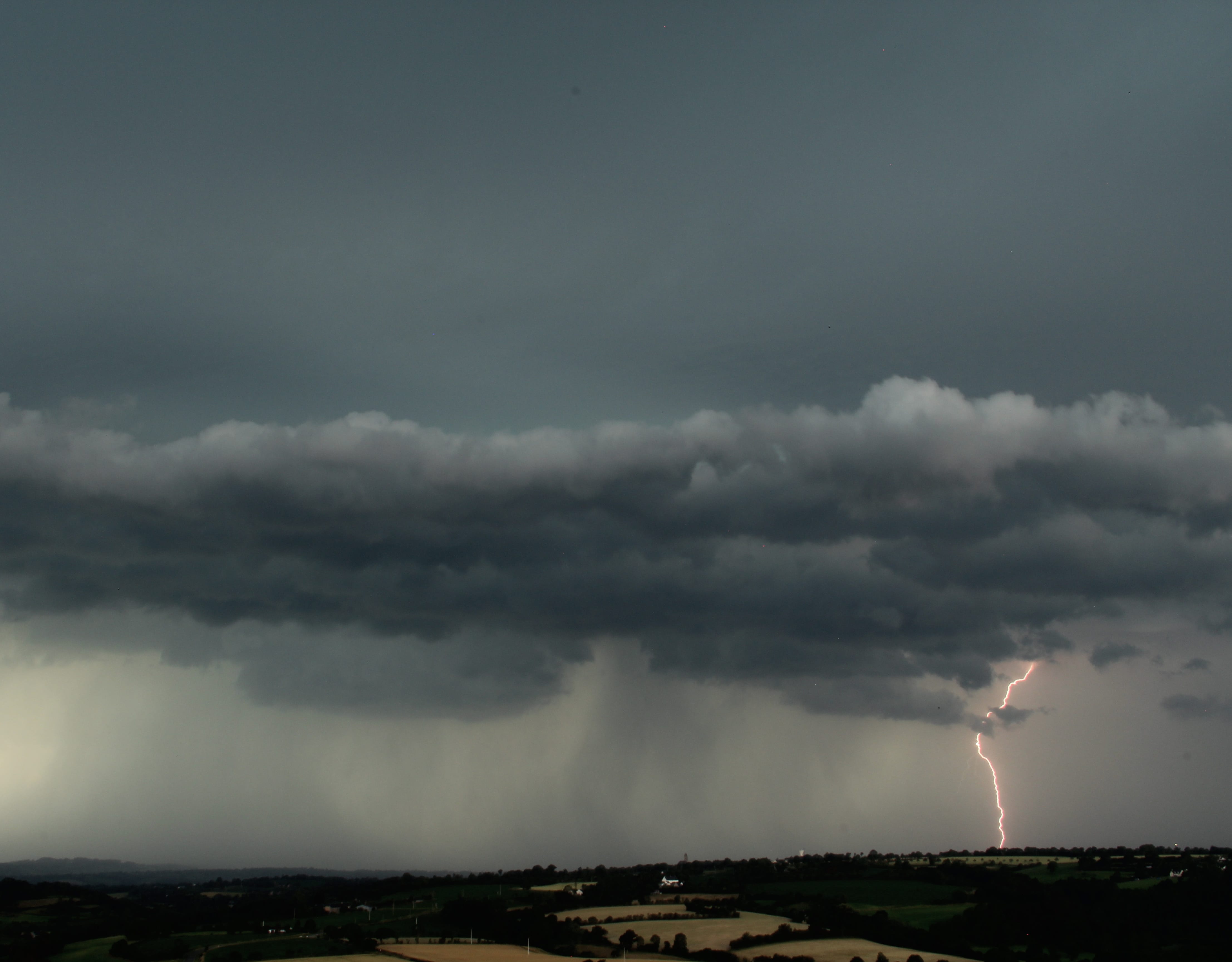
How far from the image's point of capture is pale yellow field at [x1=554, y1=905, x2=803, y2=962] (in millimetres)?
152250

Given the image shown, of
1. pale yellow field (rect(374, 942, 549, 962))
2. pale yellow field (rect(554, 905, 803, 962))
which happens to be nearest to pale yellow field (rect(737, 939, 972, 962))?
pale yellow field (rect(554, 905, 803, 962))

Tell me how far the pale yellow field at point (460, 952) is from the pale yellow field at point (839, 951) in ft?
12.2

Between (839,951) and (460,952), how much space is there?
2167 inches

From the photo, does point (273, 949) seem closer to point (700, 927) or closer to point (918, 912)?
point (700, 927)

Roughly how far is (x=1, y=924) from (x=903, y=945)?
165 m

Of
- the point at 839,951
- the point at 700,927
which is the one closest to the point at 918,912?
the point at 700,927

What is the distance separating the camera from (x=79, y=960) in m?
144

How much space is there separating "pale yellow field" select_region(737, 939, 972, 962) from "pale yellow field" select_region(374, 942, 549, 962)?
3724 mm

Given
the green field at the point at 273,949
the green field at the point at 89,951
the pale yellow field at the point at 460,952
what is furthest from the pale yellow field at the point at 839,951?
the green field at the point at 89,951

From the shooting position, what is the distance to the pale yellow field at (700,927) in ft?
500

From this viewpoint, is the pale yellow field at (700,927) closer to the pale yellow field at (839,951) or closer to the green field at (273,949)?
the pale yellow field at (839,951)

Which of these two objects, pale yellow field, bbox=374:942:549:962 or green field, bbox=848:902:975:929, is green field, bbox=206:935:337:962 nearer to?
pale yellow field, bbox=374:942:549:962

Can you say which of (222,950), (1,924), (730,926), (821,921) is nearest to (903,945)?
(821,921)

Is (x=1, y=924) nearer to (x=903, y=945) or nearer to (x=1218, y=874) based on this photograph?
(x=903, y=945)
